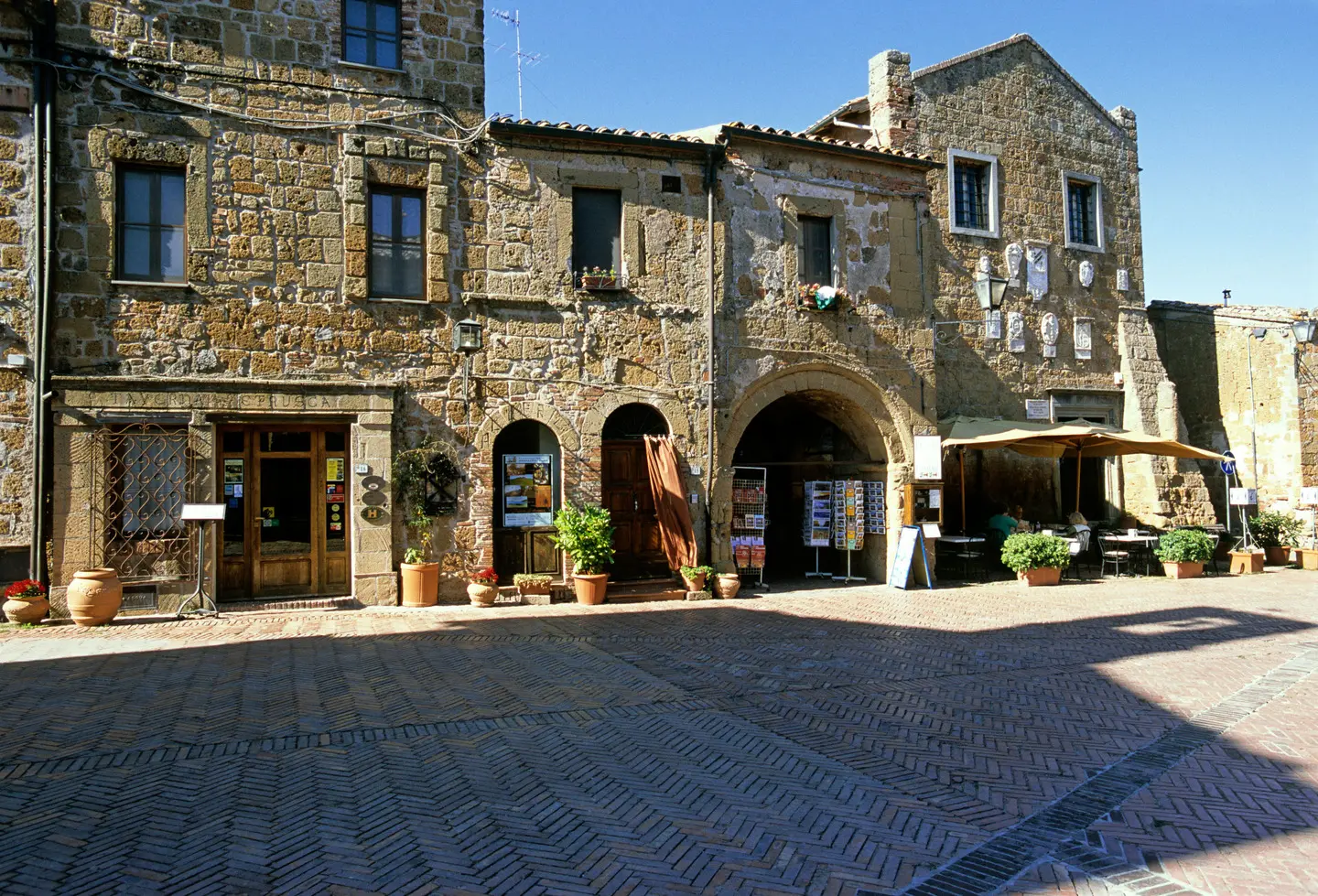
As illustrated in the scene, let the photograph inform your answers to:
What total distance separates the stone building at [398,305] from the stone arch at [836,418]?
0.18 feet

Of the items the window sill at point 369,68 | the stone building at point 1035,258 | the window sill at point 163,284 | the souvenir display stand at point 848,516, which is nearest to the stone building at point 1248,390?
the stone building at point 1035,258

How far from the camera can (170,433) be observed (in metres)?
10.9

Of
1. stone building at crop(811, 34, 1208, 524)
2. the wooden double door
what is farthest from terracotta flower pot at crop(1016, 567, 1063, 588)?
the wooden double door

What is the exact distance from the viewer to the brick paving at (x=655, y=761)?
399cm

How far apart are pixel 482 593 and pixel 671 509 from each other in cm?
294

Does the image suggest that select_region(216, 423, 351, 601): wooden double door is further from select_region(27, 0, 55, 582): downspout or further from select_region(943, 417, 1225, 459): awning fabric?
select_region(943, 417, 1225, 459): awning fabric

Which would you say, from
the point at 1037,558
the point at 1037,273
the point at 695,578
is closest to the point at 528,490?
the point at 695,578

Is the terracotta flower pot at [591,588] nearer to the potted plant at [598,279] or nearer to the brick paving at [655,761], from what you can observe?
the brick paving at [655,761]

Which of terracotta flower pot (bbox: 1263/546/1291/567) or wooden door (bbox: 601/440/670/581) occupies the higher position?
wooden door (bbox: 601/440/670/581)

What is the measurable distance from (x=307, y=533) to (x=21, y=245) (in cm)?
477

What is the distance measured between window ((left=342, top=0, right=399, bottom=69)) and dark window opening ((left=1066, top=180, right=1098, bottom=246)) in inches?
528

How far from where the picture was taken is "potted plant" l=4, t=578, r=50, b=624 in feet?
32.3

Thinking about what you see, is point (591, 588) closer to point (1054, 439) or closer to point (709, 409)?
point (709, 409)

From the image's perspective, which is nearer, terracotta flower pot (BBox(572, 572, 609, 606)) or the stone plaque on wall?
terracotta flower pot (BBox(572, 572, 609, 606))
